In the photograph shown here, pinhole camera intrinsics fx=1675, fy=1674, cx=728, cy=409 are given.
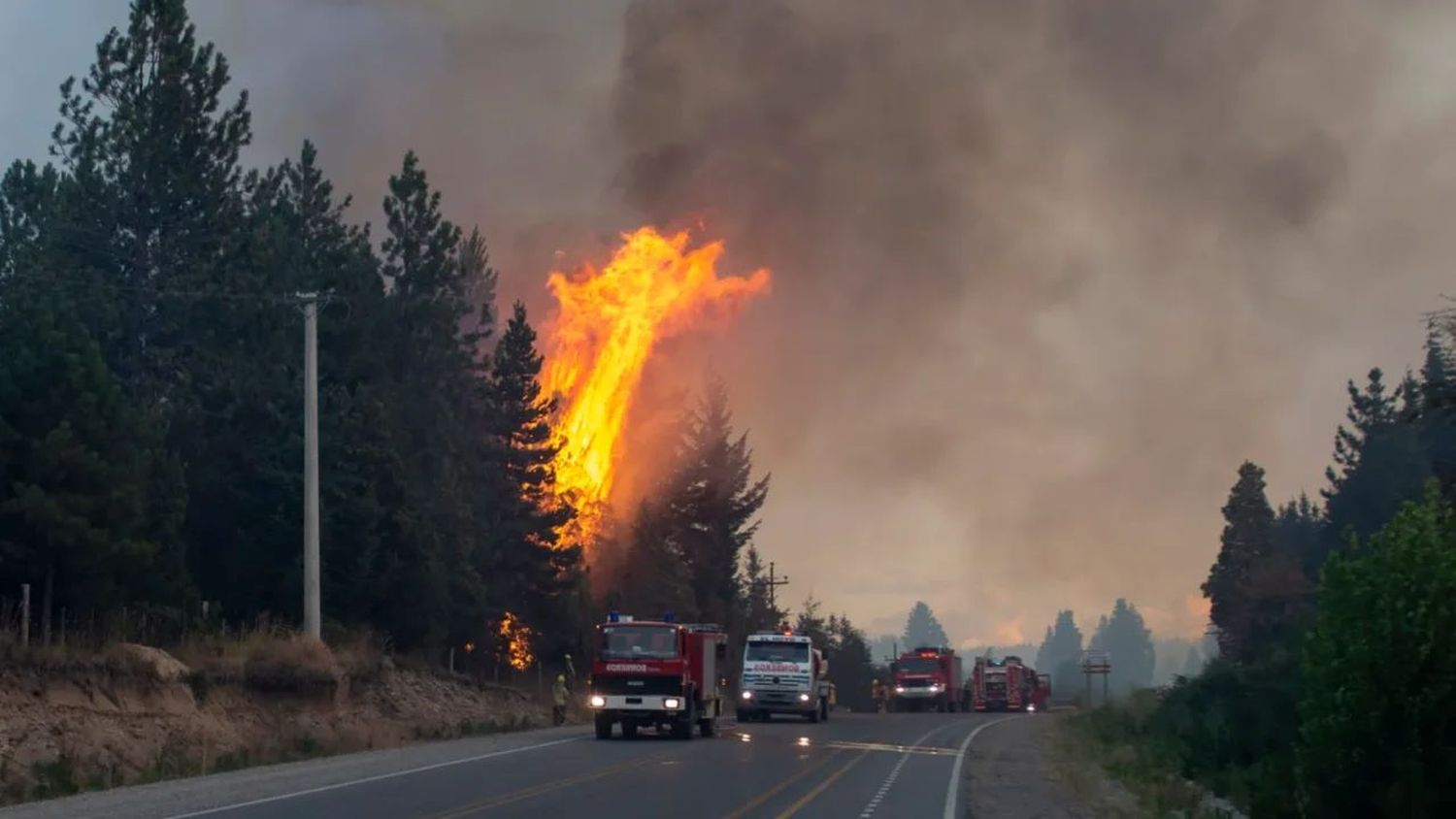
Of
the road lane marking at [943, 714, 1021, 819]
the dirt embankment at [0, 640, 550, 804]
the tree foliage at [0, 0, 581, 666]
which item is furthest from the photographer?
the tree foliage at [0, 0, 581, 666]

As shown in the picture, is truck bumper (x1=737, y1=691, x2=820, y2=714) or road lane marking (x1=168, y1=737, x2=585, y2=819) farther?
truck bumper (x1=737, y1=691, x2=820, y2=714)

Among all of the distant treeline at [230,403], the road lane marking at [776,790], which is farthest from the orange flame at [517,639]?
the road lane marking at [776,790]

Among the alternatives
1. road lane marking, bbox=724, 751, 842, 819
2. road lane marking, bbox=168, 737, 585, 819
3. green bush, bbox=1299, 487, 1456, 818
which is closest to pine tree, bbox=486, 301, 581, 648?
road lane marking, bbox=168, 737, 585, 819

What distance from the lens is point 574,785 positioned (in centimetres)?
2638

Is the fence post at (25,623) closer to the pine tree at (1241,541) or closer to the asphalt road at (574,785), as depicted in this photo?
the asphalt road at (574,785)

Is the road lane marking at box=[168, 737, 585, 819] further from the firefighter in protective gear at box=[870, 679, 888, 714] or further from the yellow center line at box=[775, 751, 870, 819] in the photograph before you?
the firefighter in protective gear at box=[870, 679, 888, 714]

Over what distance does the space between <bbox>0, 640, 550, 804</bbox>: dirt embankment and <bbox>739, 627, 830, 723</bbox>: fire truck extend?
838 cm

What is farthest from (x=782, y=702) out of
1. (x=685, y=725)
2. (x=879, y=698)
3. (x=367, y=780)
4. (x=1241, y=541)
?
(x=1241, y=541)

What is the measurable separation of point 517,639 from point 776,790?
4699 cm

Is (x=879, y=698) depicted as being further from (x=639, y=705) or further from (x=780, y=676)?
(x=639, y=705)

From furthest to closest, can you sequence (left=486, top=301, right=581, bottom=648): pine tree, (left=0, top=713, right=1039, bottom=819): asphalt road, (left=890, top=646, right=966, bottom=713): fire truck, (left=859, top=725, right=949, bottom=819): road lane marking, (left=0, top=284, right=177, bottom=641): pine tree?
(left=890, top=646, right=966, bottom=713): fire truck, (left=486, top=301, right=581, bottom=648): pine tree, (left=0, top=284, right=177, bottom=641): pine tree, (left=859, top=725, right=949, bottom=819): road lane marking, (left=0, top=713, right=1039, bottom=819): asphalt road

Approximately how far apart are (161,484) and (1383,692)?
36.8 meters

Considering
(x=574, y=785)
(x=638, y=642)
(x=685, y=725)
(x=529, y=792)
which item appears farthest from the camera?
(x=685, y=725)

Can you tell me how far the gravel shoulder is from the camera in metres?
25.0
